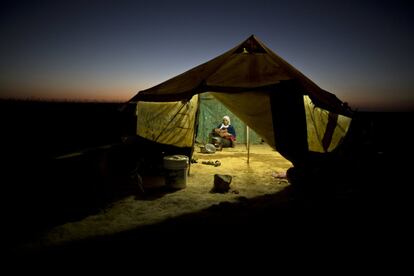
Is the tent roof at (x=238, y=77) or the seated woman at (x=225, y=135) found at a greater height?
the tent roof at (x=238, y=77)

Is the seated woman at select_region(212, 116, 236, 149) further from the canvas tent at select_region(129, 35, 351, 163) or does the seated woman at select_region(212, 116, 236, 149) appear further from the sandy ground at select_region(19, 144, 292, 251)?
the canvas tent at select_region(129, 35, 351, 163)

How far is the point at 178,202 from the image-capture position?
550 centimetres

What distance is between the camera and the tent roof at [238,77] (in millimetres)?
5426

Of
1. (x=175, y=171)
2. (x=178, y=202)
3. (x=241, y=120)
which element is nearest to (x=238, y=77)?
(x=241, y=120)

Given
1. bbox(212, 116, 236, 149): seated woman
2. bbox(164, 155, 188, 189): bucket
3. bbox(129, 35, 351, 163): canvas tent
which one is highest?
bbox(129, 35, 351, 163): canvas tent

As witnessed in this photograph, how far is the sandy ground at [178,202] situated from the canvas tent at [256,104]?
1354 mm

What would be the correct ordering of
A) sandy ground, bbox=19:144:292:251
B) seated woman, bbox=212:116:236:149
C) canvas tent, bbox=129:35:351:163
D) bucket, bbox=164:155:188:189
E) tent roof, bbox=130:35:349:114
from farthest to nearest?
seated woman, bbox=212:116:236:149
bucket, bbox=164:155:188:189
tent roof, bbox=130:35:349:114
canvas tent, bbox=129:35:351:163
sandy ground, bbox=19:144:292:251

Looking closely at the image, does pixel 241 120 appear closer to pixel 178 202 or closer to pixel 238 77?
pixel 238 77

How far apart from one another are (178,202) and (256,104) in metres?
2.98

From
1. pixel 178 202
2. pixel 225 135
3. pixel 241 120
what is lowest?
pixel 178 202

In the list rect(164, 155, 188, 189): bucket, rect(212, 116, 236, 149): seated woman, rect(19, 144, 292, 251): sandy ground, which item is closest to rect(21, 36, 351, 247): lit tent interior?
rect(19, 144, 292, 251): sandy ground

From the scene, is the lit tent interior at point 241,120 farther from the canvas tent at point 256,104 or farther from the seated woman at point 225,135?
the seated woman at point 225,135

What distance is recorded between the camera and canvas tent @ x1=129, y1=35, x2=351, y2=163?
17.2ft

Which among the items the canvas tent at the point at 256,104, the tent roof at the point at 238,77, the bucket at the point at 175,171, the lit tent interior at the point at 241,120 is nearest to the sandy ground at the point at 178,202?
the lit tent interior at the point at 241,120
